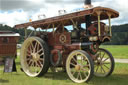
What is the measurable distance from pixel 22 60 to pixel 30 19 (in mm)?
2188

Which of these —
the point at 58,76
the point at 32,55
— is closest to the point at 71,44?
the point at 58,76

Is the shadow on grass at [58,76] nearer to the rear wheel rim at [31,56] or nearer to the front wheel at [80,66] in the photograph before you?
the rear wheel rim at [31,56]

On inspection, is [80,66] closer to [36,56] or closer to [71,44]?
[71,44]

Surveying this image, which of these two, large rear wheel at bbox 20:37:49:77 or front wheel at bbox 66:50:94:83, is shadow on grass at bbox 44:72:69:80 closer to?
large rear wheel at bbox 20:37:49:77

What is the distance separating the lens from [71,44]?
7.52 meters

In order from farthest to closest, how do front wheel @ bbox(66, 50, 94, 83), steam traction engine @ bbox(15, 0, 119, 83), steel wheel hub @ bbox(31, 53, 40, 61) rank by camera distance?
steel wheel hub @ bbox(31, 53, 40, 61), steam traction engine @ bbox(15, 0, 119, 83), front wheel @ bbox(66, 50, 94, 83)

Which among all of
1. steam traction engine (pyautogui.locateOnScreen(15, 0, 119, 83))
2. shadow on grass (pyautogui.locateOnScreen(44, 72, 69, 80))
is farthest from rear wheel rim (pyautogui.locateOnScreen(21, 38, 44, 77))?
shadow on grass (pyautogui.locateOnScreen(44, 72, 69, 80))

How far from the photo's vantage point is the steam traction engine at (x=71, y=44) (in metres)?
6.84

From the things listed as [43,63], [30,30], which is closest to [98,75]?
[43,63]

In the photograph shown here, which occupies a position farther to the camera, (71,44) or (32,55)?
(32,55)

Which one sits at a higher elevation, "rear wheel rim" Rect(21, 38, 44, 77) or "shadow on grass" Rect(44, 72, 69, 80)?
"rear wheel rim" Rect(21, 38, 44, 77)

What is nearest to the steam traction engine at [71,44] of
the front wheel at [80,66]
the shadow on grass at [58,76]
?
the front wheel at [80,66]

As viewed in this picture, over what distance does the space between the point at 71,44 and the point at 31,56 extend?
221 centimetres

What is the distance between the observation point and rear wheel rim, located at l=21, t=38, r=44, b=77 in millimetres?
8188
